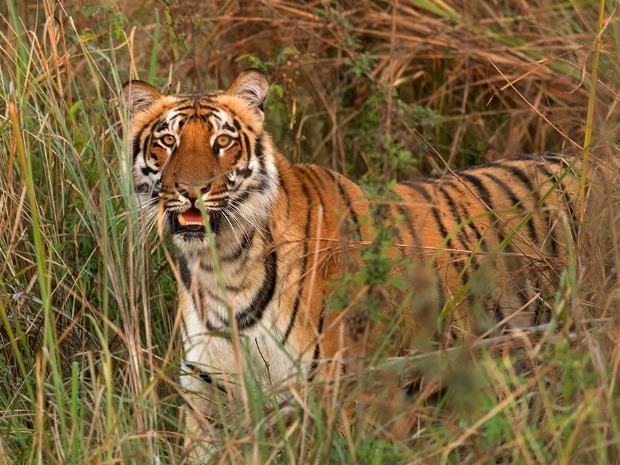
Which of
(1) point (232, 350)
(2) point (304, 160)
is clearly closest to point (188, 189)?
(1) point (232, 350)

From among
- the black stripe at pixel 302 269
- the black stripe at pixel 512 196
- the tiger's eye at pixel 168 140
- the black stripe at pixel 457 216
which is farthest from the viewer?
the black stripe at pixel 512 196

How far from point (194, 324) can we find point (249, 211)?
421 millimetres

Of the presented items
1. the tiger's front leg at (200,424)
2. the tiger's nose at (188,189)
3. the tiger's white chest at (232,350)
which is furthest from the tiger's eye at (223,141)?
the tiger's front leg at (200,424)

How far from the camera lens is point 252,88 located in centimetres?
328

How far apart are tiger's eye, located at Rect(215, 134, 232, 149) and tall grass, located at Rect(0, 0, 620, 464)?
338 mm

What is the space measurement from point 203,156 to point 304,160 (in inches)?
72.5

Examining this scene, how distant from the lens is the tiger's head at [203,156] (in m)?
2.88

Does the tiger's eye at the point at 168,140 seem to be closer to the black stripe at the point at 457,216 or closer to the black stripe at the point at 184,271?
the black stripe at the point at 184,271

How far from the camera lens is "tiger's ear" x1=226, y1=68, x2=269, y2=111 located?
127 inches

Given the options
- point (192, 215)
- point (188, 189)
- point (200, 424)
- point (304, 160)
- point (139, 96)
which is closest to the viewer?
point (200, 424)

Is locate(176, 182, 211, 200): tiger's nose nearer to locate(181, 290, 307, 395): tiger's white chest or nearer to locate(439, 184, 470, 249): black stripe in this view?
locate(181, 290, 307, 395): tiger's white chest

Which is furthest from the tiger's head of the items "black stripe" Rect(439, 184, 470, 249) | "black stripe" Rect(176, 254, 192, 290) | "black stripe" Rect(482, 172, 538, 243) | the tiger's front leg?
"black stripe" Rect(482, 172, 538, 243)

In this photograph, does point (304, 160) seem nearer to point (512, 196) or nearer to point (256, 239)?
point (512, 196)

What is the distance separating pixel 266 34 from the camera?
5.32 metres
